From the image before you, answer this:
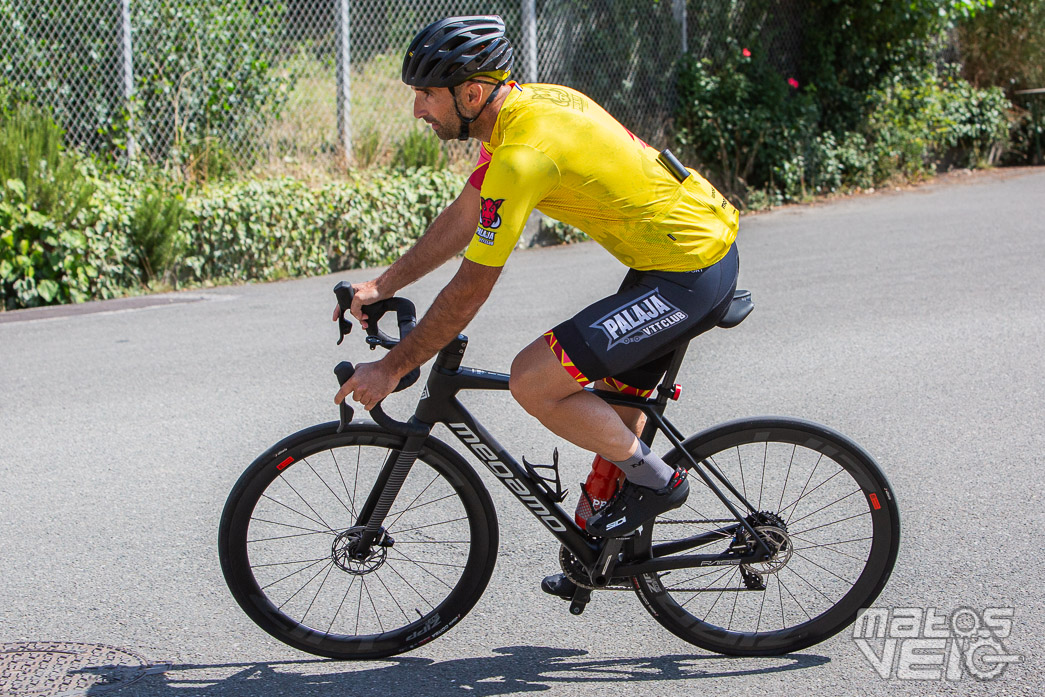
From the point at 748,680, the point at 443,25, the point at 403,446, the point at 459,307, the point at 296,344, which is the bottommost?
the point at 296,344

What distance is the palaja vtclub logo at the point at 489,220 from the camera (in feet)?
9.43

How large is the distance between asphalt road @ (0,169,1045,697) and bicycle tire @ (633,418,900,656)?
10 cm

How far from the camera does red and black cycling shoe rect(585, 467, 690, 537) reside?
130 inches

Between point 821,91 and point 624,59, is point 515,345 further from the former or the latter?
point 821,91

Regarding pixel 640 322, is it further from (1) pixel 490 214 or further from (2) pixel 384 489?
(2) pixel 384 489

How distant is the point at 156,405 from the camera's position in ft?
20.3

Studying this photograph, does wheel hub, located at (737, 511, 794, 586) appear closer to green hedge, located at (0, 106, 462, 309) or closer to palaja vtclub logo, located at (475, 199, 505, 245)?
palaja vtclub logo, located at (475, 199, 505, 245)

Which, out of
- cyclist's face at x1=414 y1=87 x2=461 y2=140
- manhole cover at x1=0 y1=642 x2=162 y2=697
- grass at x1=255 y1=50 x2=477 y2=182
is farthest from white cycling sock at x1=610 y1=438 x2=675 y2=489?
grass at x1=255 y1=50 x2=477 y2=182

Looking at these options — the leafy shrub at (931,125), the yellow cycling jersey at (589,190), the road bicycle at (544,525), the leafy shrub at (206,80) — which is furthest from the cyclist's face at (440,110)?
the leafy shrub at (931,125)

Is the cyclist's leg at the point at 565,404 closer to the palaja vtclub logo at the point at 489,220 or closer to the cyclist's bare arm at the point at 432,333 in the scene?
the cyclist's bare arm at the point at 432,333

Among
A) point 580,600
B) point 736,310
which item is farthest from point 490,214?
point 580,600

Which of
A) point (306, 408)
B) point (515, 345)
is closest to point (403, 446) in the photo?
point (306, 408)

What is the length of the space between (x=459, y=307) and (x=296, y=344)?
467 centimetres

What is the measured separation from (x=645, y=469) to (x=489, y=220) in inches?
36.2
